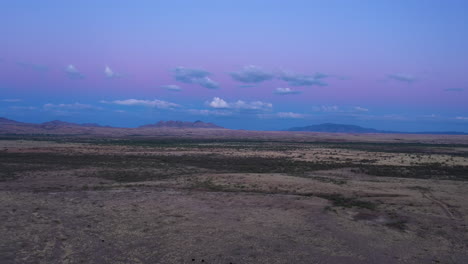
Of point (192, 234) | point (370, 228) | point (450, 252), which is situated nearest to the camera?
point (450, 252)

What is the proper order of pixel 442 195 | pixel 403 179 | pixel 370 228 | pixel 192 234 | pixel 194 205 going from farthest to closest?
pixel 403 179 < pixel 442 195 < pixel 194 205 < pixel 370 228 < pixel 192 234

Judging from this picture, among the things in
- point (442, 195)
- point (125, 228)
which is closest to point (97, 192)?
point (125, 228)

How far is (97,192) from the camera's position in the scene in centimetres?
2061

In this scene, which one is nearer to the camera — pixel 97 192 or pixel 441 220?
pixel 441 220

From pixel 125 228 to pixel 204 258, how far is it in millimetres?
4398

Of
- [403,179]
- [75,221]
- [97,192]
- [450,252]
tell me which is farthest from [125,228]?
[403,179]

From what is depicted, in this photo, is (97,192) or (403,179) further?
(403,179)

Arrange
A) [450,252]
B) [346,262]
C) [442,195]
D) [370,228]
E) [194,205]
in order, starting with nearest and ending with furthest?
[346,262] < [450,252] < [370,228] < [194,205] < [442,195]

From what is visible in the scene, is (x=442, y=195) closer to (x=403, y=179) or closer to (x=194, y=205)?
(x=403, y=179)

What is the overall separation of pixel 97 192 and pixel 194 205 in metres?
6.81

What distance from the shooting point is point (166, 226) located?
1391cm

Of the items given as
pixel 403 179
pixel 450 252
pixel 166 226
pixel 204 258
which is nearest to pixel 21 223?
pixel 166 226

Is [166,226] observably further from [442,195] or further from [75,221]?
[442,195]

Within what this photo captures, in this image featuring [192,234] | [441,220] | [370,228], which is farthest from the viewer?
[441,220]
